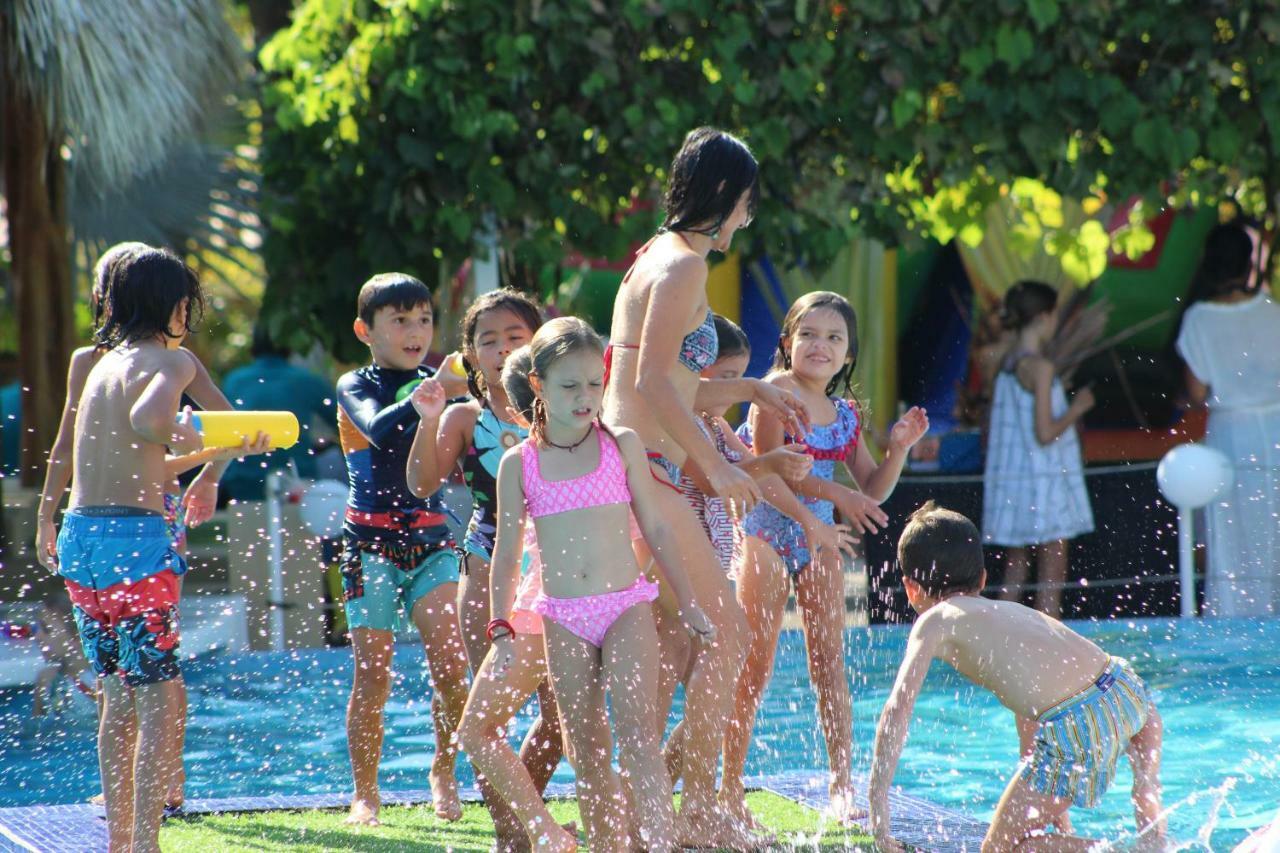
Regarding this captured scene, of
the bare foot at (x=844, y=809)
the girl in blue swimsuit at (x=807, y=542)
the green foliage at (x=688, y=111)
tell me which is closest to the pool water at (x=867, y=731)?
the bare foot at (x=844, y=809)

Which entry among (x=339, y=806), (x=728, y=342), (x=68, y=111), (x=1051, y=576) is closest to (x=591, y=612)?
(x=728, y=342)

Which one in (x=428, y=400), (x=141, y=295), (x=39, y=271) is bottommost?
(x=428, y=400)

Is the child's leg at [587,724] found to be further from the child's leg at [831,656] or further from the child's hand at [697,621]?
the child's leg at [831,656]

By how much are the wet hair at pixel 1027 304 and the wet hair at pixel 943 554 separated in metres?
4.78

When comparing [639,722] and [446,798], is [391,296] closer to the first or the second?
[446,798]

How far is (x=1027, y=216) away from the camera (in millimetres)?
10156

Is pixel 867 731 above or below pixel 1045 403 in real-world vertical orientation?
below

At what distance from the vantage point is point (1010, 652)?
3820 mm

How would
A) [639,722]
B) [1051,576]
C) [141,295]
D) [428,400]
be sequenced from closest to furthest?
[639,722]
[141,295]
[428,400]
[1051,576]

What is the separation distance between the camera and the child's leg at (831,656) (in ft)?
15.2

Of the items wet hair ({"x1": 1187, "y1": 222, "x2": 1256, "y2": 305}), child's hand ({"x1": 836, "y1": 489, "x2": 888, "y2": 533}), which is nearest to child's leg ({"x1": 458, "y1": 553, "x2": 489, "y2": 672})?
child's hand ({"x1": 836, "y1": 489, "x2": 888, "y2": 533})

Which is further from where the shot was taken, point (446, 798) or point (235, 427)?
point (446, 798)

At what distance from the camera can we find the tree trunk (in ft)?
31.8

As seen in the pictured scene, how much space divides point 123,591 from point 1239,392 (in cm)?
647
